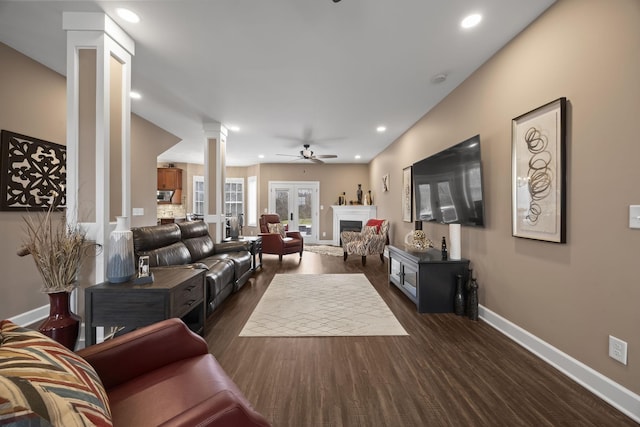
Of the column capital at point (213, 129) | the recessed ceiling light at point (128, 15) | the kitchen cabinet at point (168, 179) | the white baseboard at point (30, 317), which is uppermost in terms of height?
the recessed ceiling light at point (128, 15)

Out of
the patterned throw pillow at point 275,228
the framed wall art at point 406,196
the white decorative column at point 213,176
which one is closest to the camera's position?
the white decorative column at point 213,176

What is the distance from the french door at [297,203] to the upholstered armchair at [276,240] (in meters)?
1.96

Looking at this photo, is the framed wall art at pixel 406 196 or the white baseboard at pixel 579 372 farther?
the framed wall art at pixel 406 196

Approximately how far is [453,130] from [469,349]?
2667 mm

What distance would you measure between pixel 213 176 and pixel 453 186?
404 centimetres

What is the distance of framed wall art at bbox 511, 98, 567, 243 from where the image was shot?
2.02m

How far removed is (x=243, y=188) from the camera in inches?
377

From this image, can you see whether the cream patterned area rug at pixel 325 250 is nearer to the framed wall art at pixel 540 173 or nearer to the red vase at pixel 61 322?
the framed wall art at pixel 540 173

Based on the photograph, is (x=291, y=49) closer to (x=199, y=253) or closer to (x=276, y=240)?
(x=199, y=253)

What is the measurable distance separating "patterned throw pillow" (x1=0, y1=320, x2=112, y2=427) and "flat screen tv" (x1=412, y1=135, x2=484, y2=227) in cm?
323

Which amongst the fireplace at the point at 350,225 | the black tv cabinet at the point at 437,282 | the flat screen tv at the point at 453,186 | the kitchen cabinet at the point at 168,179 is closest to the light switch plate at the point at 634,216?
the flat screen tv at the point at 453,186

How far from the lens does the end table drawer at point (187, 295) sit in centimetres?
209

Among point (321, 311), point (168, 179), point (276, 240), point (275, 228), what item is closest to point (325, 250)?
point (275, 228)

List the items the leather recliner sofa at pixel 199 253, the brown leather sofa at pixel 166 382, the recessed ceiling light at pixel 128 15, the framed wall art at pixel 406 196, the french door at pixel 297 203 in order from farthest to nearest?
the french door at pixel 297 203
the framed wall art at pixel 406 196
the leather recliner sofa at pixel 199 253
the recessed ceiling light at pixel 128 15
the brown leather sofa at pixel 166 382
